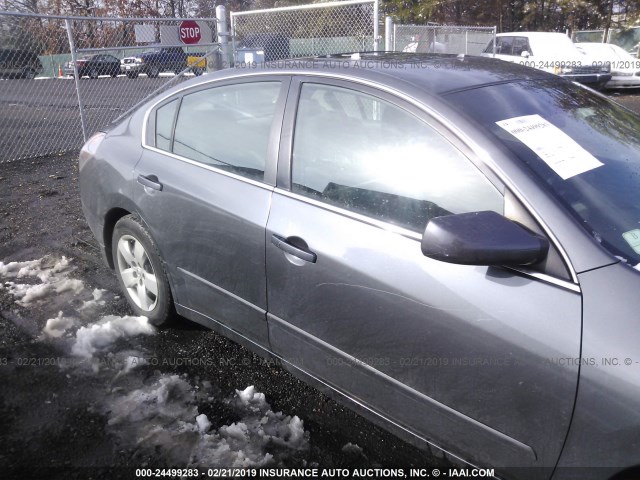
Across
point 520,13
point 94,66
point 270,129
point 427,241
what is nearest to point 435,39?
point 94,66

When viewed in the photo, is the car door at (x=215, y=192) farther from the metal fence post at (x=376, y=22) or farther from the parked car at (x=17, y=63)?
the parked car at (x=17, y=63)

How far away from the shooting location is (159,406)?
8.76ft

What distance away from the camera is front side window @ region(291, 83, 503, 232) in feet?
6.47

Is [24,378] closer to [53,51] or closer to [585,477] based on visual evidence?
[585,477]

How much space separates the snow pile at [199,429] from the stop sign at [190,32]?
704 centimetres

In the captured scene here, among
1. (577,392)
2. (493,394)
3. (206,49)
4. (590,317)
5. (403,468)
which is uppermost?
(206,49)

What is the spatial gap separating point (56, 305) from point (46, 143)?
651 cm

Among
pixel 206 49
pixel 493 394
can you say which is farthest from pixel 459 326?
pixel 206 49

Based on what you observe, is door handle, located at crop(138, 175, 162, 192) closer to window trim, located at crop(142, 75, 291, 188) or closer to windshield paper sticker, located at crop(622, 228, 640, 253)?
window trim, located at crop(142, 75, 291, 188)

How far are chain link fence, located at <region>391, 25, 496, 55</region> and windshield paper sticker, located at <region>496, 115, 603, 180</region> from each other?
5.64 meters

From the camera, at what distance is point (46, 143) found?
361 inches

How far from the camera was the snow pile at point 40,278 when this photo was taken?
3817mm

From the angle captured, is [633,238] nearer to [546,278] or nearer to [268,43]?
[546,278]
